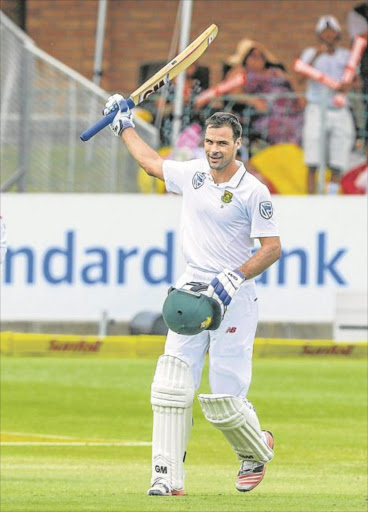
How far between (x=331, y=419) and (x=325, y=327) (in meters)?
4.01

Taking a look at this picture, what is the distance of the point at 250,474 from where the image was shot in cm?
915

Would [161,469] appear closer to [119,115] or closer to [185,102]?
[119,115]

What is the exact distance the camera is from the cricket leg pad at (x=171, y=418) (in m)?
8.70

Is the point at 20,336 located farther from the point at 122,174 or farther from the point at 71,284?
the point at 122,174

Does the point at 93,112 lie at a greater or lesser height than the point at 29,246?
greater

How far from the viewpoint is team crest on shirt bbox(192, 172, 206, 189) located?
8.86 m

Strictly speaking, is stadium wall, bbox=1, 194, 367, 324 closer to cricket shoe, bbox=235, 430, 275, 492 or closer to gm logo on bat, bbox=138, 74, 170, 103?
gm logo on bat, bbox=138, 74, 170, 103

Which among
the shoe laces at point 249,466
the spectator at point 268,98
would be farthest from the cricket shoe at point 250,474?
the spectator at point 268,98

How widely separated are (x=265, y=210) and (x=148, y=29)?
1818cm

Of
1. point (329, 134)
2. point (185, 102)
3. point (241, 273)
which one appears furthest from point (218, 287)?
point (185, 102)

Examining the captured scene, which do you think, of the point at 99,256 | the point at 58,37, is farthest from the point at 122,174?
the point at 58,37

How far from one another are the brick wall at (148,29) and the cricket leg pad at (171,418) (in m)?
16.8

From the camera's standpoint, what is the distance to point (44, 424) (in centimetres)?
1269

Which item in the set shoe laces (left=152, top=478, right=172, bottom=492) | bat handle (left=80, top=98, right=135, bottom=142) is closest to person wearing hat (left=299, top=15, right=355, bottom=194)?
bat handle (left=80, top=98, right=135, bottom=142)
